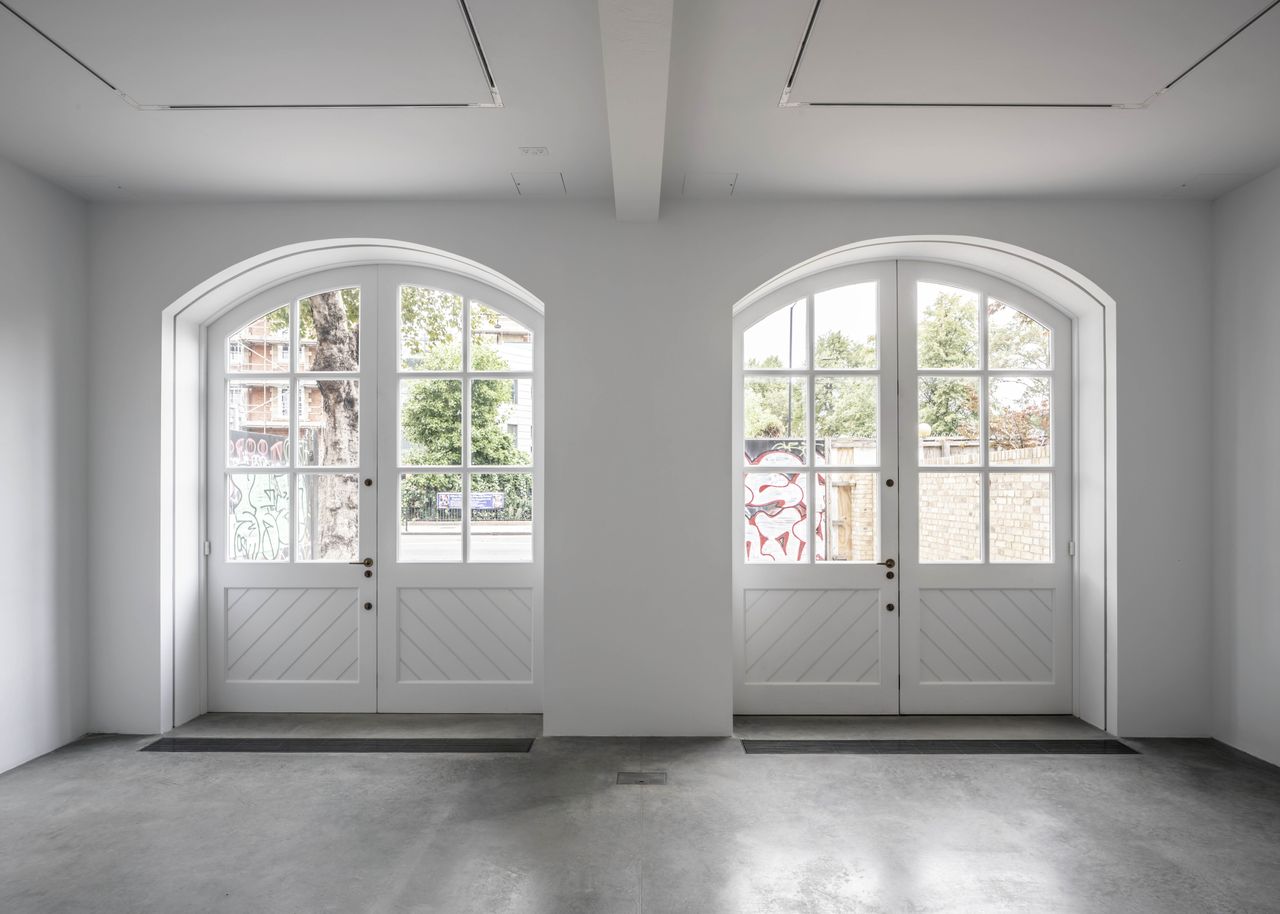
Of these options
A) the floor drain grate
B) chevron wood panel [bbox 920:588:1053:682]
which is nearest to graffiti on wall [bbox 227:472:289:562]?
the floor drain grate

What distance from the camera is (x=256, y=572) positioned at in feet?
15.4

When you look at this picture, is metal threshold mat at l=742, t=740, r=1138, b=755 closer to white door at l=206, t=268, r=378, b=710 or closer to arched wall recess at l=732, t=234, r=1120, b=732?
arched wall recess at l=732, t=234, r=1120, b=732

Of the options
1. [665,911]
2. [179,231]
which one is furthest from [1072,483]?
[179,231]

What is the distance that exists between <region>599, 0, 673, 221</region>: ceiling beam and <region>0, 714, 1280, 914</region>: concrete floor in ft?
8.87

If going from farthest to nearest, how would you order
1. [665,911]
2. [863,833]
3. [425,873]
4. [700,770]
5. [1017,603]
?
[1017,603]
[700,770]
[863,833]
[425,873]
[665,911]

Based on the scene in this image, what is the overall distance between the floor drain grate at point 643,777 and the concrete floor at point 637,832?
5 cm

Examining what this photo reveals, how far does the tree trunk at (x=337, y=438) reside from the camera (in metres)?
4.71

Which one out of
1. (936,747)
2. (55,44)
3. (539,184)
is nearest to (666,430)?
(539,184)

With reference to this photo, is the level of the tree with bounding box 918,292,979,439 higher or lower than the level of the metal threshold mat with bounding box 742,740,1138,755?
higher

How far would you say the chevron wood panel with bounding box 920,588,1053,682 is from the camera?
4.64 meters

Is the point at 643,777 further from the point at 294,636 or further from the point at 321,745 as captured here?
the point at 294,636

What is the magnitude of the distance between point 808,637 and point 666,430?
149 centimetres

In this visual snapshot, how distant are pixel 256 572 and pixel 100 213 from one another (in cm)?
213

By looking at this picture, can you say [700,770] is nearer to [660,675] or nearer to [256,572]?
[660,675]
